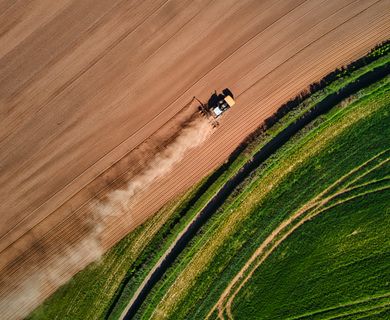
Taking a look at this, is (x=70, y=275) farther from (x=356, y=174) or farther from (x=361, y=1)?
(x=361, y=1)

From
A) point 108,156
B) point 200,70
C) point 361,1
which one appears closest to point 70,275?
point 108,156

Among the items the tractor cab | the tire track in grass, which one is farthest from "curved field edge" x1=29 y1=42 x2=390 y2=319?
the tire track in grass

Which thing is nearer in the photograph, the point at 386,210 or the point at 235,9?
the point at 235,9

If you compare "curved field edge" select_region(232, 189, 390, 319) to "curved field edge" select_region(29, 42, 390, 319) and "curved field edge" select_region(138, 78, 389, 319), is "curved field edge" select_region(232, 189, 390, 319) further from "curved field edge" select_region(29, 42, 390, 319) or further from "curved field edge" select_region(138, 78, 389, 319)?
"curved field edge" select_region(29, 42, 390, 319)

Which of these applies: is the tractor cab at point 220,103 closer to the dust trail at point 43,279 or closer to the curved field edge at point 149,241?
the curved field edge at point 149,241

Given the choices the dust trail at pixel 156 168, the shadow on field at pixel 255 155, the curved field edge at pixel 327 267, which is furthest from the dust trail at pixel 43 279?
the curved field edge at pixel 327 267

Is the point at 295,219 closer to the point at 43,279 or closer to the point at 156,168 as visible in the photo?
the point at 156,168
